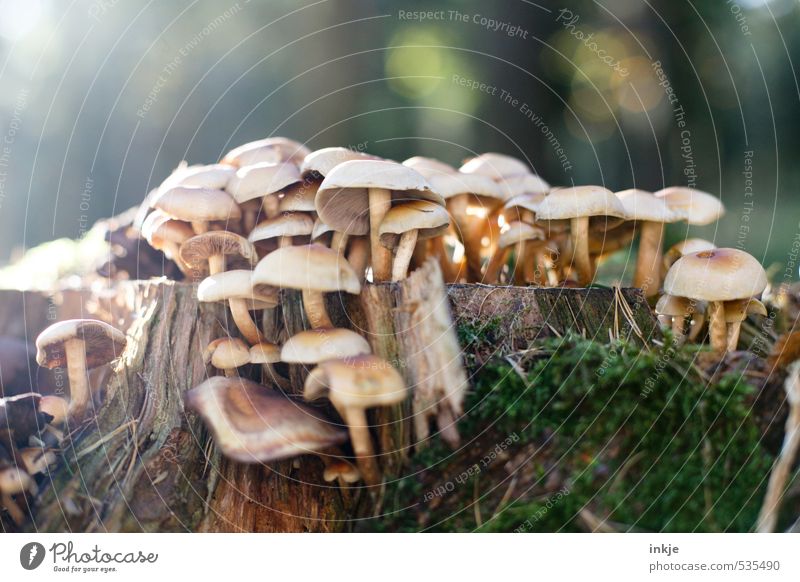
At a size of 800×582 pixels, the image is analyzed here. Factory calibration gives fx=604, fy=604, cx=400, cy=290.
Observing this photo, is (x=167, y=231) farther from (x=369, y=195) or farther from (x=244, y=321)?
Answer: (x=369, y=195)

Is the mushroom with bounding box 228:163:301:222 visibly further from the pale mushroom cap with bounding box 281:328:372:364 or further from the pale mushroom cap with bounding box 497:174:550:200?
the pale mushroom cap with bounding box 497:174:550:200

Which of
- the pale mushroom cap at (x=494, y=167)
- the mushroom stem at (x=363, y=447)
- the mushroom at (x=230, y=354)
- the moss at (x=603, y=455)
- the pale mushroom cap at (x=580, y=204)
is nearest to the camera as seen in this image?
the moss at (x=603, y=455)

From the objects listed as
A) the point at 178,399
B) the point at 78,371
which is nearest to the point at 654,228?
the point at 178,399

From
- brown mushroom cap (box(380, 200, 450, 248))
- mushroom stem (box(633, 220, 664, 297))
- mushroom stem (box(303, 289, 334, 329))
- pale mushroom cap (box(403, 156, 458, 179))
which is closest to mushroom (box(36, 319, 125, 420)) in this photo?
mushroom stem (box(303, 289, 334, 329))

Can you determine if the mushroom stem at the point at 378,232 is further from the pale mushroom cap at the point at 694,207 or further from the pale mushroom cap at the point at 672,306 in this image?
the pale mushroom cap at the point at 694,207

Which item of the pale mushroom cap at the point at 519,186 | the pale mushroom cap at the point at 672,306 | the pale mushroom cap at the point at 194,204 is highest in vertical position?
the pale mushroom cap at the point at 519,186

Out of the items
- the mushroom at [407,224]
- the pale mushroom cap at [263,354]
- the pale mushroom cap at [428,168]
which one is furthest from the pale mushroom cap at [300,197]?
the pale mushroom cap at [263,354]
